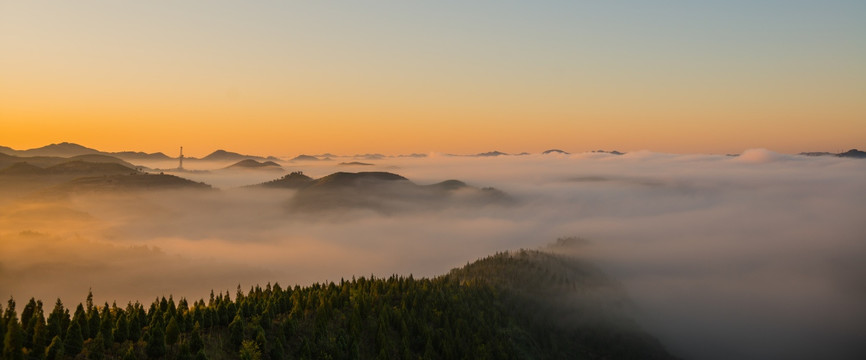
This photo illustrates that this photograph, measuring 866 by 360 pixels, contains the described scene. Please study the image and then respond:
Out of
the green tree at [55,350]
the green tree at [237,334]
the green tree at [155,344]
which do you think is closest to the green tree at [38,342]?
the green tree at [55,350]

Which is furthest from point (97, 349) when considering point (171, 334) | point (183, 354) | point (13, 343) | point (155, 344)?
point (171, 334)

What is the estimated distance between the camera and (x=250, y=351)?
127m

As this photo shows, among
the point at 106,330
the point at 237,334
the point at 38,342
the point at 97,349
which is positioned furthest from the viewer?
the point at 237,334

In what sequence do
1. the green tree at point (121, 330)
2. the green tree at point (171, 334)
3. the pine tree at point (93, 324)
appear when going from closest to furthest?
the green tree at point (171, 334) < the pine tree at point (93, 324) < the green tree at point (121, 330)

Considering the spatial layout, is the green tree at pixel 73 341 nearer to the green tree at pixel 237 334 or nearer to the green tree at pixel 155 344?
the green tree at pixel 155 344

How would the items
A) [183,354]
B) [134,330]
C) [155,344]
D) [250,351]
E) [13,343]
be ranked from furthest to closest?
[250,351] < [134,330] < [155,344] < [183,354] < [13,343]

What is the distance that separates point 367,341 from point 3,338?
115834mm

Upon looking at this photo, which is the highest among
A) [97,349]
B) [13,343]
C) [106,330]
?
[13,343]

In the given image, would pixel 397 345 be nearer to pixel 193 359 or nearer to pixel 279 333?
pixel 279 333

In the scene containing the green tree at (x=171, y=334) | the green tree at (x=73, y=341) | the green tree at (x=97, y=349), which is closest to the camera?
the green tree at (x=97, y=349)

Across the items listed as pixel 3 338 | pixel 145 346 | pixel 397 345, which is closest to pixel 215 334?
pixel 145 346

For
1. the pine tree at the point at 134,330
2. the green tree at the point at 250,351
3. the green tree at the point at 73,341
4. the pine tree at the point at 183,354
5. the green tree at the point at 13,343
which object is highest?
the green tree at the point at 13,343

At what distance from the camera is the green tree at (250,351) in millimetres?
123938

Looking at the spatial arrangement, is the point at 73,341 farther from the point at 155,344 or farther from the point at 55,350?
the point at 155,344
